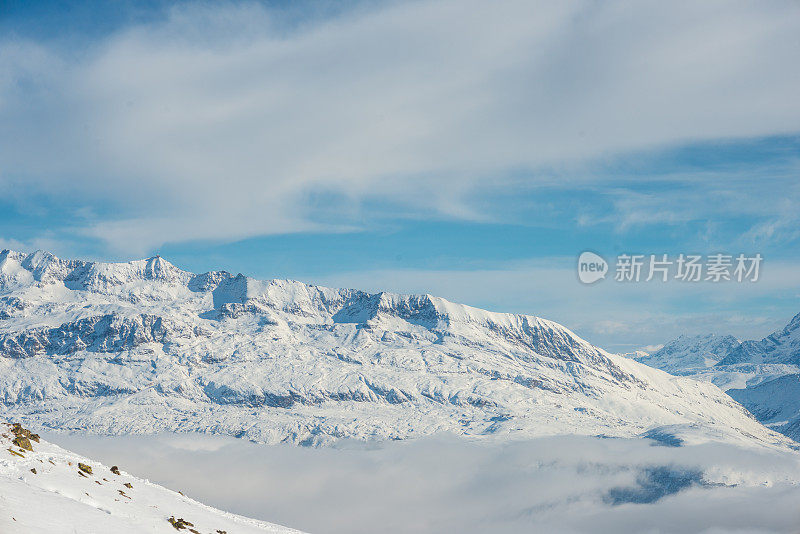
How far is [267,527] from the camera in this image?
246 feet

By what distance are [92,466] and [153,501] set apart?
8626 mm

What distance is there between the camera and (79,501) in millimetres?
50031

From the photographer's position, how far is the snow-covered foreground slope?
4234cm

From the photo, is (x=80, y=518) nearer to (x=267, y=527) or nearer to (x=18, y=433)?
(x=18, y=433)

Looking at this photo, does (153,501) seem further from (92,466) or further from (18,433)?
(18,433)

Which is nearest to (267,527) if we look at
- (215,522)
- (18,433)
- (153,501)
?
(215,522)

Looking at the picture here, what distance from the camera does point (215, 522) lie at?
64.1m

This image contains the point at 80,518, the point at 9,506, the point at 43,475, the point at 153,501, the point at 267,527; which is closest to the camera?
the point at 9,506

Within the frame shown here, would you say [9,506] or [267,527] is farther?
[267,527]

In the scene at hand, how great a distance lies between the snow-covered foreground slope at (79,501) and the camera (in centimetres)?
4234

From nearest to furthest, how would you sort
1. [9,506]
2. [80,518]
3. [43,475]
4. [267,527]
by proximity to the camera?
[9,506], [80,518], [43,475], [267,527]

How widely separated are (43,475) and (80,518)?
9.93 metres

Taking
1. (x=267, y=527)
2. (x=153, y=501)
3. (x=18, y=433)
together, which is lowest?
(x=267, y=527)

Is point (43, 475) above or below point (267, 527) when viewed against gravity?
above
